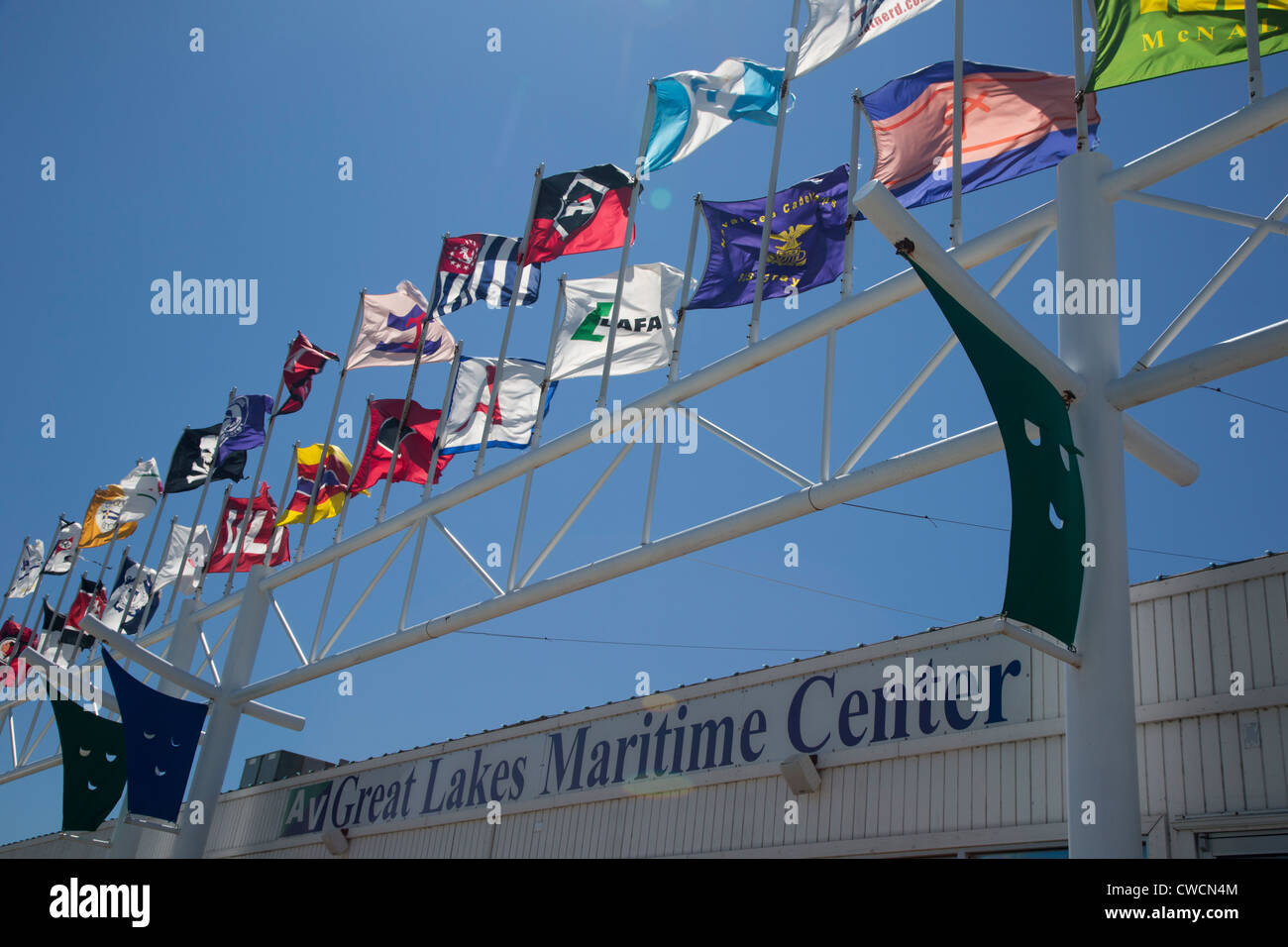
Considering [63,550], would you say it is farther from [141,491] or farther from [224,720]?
[224,720]

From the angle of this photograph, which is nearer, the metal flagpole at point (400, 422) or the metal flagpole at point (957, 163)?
the metal flagpole at point (957, 163)

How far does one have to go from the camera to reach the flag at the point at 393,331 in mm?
17953

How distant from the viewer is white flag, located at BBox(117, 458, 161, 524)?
989 inches

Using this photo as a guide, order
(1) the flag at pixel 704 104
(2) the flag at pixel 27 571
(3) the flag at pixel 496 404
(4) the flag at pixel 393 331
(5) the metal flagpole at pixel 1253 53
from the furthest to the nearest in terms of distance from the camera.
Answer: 1. (2) the flag at pixel 27 571
2. (4) the flag at pixel 393 331
3. (3) the flag at pixel 496 404
4. (1) the flag at pixel 704 104
5. (5) the metal flagpole at pixel 1253 53

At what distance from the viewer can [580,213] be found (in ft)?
50.2

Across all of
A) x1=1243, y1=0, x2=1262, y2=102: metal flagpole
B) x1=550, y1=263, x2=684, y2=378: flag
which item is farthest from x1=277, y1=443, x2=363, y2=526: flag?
x1=1243, y1=0, x2=1262, y2=102: metal flagpole

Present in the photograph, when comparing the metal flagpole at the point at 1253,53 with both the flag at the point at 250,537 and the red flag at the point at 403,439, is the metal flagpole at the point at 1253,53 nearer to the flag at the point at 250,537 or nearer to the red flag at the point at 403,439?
the red flag at the point at 403,439

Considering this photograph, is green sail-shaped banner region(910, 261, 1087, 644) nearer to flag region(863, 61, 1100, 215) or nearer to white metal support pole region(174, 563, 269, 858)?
flag region(863, 61, 1100, 215)

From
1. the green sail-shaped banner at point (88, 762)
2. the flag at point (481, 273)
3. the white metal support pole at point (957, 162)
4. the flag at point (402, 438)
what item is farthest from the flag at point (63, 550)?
the white metal support pole at point (957, 162)

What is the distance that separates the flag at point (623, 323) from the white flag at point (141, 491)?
14310 millimetres

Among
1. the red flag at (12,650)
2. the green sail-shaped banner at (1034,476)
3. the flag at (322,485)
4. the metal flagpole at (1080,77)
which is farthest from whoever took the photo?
the red flag at (12,650)

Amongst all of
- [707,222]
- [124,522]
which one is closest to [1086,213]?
[707,222]

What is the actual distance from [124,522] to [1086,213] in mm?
23198

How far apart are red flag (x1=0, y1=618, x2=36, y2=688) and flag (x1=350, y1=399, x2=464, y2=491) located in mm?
14489
